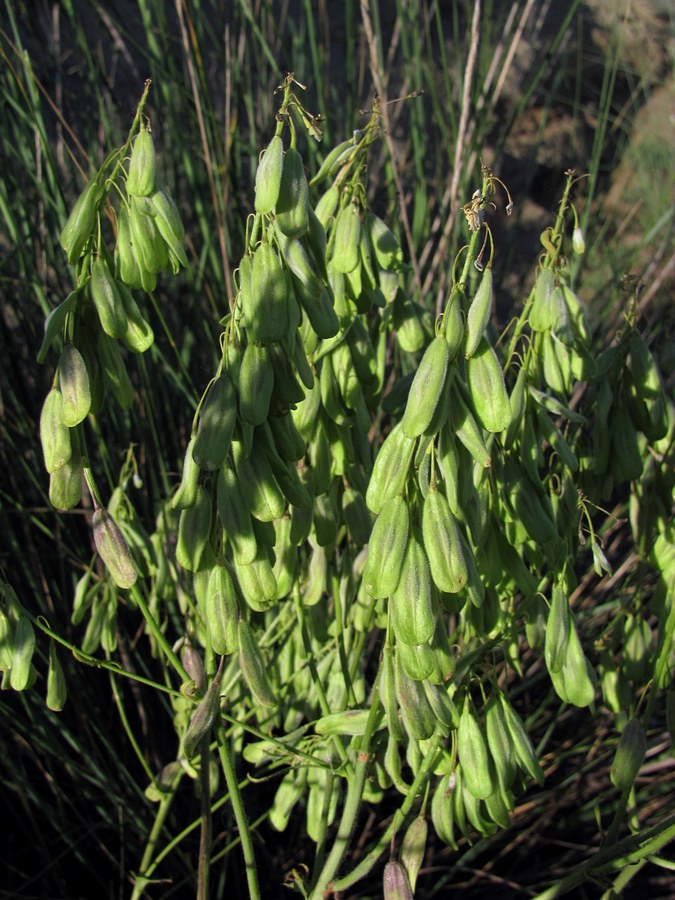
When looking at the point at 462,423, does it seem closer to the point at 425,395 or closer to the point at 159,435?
the point at 425,395

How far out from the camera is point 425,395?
2.12ft

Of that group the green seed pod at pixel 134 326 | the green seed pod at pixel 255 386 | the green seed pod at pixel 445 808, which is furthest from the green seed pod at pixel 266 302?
the green seed pod at pixel 445 808

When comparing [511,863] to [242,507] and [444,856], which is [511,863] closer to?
[444,856]

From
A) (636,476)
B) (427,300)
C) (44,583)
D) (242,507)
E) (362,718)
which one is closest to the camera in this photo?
(242,507)

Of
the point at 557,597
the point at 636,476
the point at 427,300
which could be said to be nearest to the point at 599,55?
the point at 427,300

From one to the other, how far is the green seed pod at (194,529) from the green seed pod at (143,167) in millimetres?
265

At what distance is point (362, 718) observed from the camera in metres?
0.88

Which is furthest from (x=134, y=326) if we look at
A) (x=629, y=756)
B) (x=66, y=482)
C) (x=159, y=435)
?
(x=159, y=435)

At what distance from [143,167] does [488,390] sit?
0.35 metres

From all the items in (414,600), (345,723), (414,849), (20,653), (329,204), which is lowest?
(414,849)

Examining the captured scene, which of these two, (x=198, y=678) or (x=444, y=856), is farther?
(x=444, y=856)

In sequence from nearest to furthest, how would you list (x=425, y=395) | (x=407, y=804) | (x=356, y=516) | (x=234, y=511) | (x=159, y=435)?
(x=425, y=395), (x=234, y=511), (x=407, y=804), (x=356, y=516), (x=159, y=435)

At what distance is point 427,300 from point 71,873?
4.04 ft

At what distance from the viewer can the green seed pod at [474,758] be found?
808 millimetres
